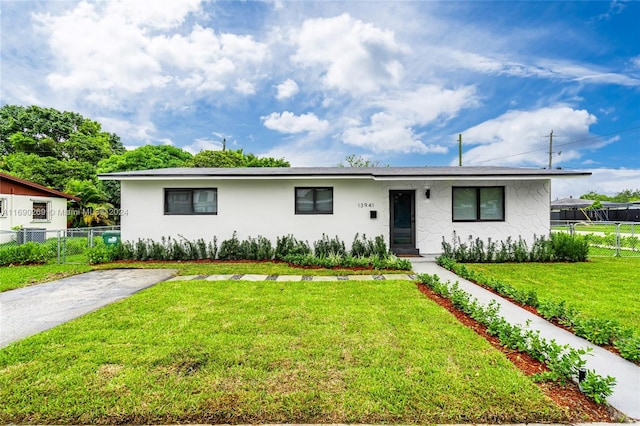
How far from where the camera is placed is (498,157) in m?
30.6

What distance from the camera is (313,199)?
970cm

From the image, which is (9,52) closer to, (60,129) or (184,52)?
(184,52)

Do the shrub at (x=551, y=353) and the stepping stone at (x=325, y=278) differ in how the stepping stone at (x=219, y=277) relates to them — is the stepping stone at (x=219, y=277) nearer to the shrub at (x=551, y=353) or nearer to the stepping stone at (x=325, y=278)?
the stepping stone at (x=325, y=278)

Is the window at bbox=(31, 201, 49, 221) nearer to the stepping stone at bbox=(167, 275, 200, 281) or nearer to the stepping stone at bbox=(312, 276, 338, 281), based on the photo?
the stepping stone at bbox=(167, 275, 200, 281)

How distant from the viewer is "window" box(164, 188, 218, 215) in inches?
379

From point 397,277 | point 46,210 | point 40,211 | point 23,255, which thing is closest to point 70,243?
point 23,255

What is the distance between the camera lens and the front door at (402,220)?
9.93 m

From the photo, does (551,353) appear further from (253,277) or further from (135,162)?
(135,162)

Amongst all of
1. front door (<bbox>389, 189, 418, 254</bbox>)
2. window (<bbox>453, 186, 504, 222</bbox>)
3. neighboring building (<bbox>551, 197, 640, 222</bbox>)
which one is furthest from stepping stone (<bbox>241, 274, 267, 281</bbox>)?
neighboring building (<bbox>551, 197, 640, 222</bbox>)

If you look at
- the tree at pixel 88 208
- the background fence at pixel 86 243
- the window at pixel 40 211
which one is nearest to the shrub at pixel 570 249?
the background fence at pixel 86 243

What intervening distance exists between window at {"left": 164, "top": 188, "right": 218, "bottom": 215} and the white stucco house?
0.10 ft

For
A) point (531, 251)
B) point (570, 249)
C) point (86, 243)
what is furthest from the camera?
point (86, 243)

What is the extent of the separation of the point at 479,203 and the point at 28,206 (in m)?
21.5

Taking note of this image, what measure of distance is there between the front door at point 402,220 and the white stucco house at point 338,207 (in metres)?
0.03
